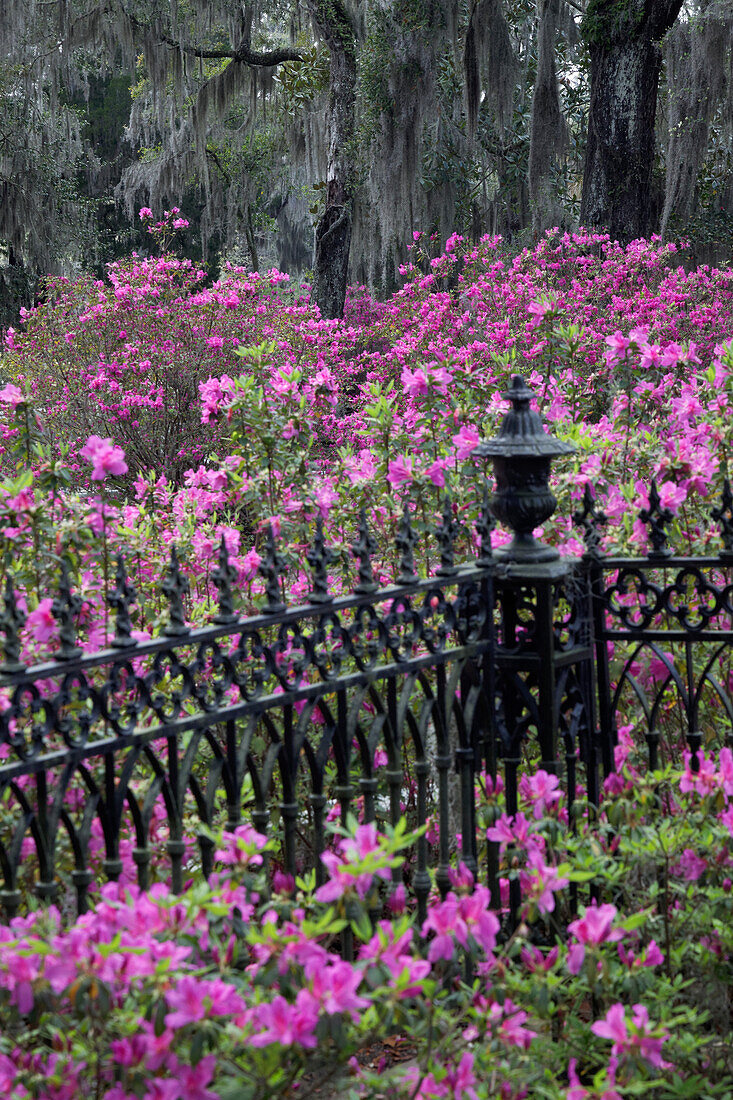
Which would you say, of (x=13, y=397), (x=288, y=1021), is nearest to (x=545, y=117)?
(x=13, y=397)

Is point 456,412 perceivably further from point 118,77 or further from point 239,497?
point 118,77

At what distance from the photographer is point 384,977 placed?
183 cm

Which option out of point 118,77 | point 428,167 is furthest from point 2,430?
point 118,77

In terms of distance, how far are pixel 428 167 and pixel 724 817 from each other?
15057mm

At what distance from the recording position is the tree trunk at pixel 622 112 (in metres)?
11.7

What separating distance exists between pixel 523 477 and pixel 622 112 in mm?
10114

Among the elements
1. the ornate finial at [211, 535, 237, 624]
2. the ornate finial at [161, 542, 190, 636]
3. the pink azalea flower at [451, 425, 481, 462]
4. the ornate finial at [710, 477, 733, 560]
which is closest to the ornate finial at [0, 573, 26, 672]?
the ornate finial at [161, 542, 190, 636]

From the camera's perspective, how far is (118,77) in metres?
31.3

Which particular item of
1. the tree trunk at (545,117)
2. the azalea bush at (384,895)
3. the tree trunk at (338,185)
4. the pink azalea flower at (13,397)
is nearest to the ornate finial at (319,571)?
the azalea bush at (384,895)

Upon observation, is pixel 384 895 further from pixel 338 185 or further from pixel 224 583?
pixel 338 185

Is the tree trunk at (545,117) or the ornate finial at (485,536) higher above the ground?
the tree trunk at (545,117)

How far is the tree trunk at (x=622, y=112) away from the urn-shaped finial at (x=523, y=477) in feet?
31.6

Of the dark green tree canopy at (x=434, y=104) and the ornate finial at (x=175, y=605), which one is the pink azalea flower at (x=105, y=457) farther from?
the dark green tree canopy at (x=434, y=104)

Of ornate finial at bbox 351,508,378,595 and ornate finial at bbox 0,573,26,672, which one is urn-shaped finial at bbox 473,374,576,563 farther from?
ornate finial at bbox 0,573,26,672
